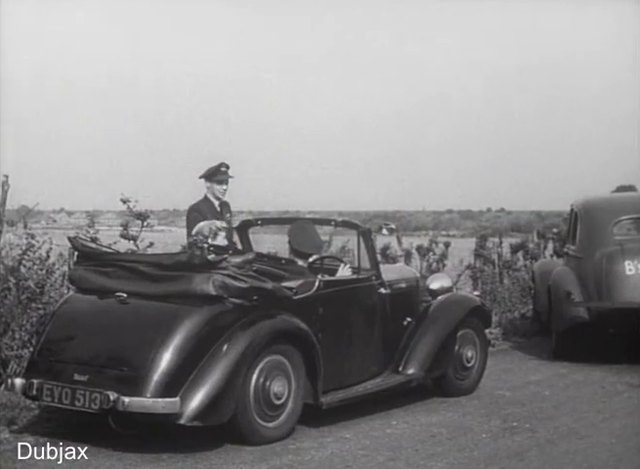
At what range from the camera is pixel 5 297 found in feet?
21.5

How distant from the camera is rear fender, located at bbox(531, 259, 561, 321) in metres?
10.2

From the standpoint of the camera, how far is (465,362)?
7285 mm

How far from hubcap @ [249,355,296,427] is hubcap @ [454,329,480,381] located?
70.7 inches

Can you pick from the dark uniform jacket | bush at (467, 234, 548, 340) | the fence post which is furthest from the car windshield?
bush at (467, 234, 548, 340)

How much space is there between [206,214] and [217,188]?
9.3 inches

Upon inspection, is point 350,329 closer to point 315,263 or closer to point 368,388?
point 368,388

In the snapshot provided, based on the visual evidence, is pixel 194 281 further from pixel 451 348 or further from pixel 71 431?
pixel 451 348

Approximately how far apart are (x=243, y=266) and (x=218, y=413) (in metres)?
0.91

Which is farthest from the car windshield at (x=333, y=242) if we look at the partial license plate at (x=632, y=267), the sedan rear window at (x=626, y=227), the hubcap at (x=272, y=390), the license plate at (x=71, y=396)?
the sedan rear window at (x=626, y=227)

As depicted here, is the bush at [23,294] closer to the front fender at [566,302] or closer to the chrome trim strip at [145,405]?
the chrome trim strip at [145,405]

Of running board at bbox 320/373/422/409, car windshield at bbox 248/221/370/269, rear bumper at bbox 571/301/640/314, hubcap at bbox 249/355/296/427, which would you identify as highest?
car windshield at bbox 248/221/370/269

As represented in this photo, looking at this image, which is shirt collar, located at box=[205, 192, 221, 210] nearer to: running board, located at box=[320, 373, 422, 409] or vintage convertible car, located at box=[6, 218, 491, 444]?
vintage convertible car, located at box=[6, 218, 491, 444]

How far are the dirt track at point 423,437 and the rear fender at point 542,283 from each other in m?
2.78

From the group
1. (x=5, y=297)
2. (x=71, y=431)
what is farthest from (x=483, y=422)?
(x=5, y=297)
